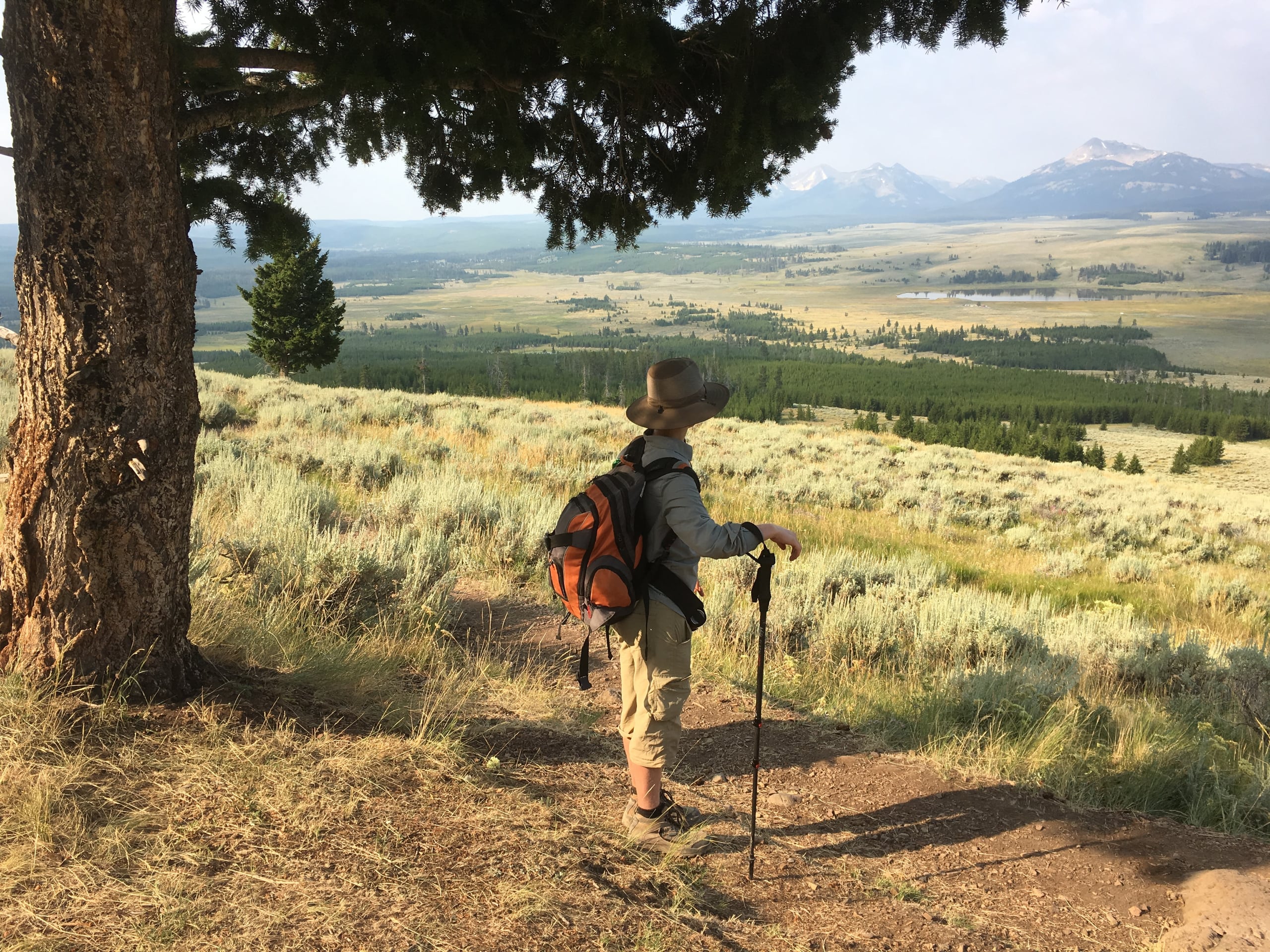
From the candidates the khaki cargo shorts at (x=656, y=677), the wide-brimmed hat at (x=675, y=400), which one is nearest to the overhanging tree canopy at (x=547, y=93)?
the wide-brimmed hat at (x=675, y=400)

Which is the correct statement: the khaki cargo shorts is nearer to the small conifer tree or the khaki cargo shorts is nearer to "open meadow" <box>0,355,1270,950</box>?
"open meadow" <box>0,355,1270,950</box>

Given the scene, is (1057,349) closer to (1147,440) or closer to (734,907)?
(1147,440)

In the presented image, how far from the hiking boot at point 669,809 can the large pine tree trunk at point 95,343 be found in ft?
6.53

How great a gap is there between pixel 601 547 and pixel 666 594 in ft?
1.14

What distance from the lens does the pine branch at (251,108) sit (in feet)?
11.0

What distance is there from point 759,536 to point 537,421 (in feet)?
57.2

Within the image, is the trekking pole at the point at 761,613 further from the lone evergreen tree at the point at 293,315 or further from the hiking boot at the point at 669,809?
the lone evergreen tree at the point at 293,315

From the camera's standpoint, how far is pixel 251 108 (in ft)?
11.7

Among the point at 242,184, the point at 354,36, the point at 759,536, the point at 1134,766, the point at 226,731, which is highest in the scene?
the point at 354,36

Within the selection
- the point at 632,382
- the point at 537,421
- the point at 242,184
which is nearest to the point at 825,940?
the point at 242,184

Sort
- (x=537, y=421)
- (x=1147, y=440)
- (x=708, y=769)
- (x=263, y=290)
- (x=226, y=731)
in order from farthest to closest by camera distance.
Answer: (x=1147, y=440)
(x=263, y=290)
(x=537, y=421)
(x=708, y=769)
(x=226, y=731)

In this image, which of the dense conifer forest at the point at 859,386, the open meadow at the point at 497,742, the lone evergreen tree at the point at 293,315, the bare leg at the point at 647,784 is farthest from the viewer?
the dense conifer forest at the point at 859,386

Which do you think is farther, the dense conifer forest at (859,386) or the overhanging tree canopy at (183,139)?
the dense conifer forest at (859,386)

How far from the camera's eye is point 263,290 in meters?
35.8
